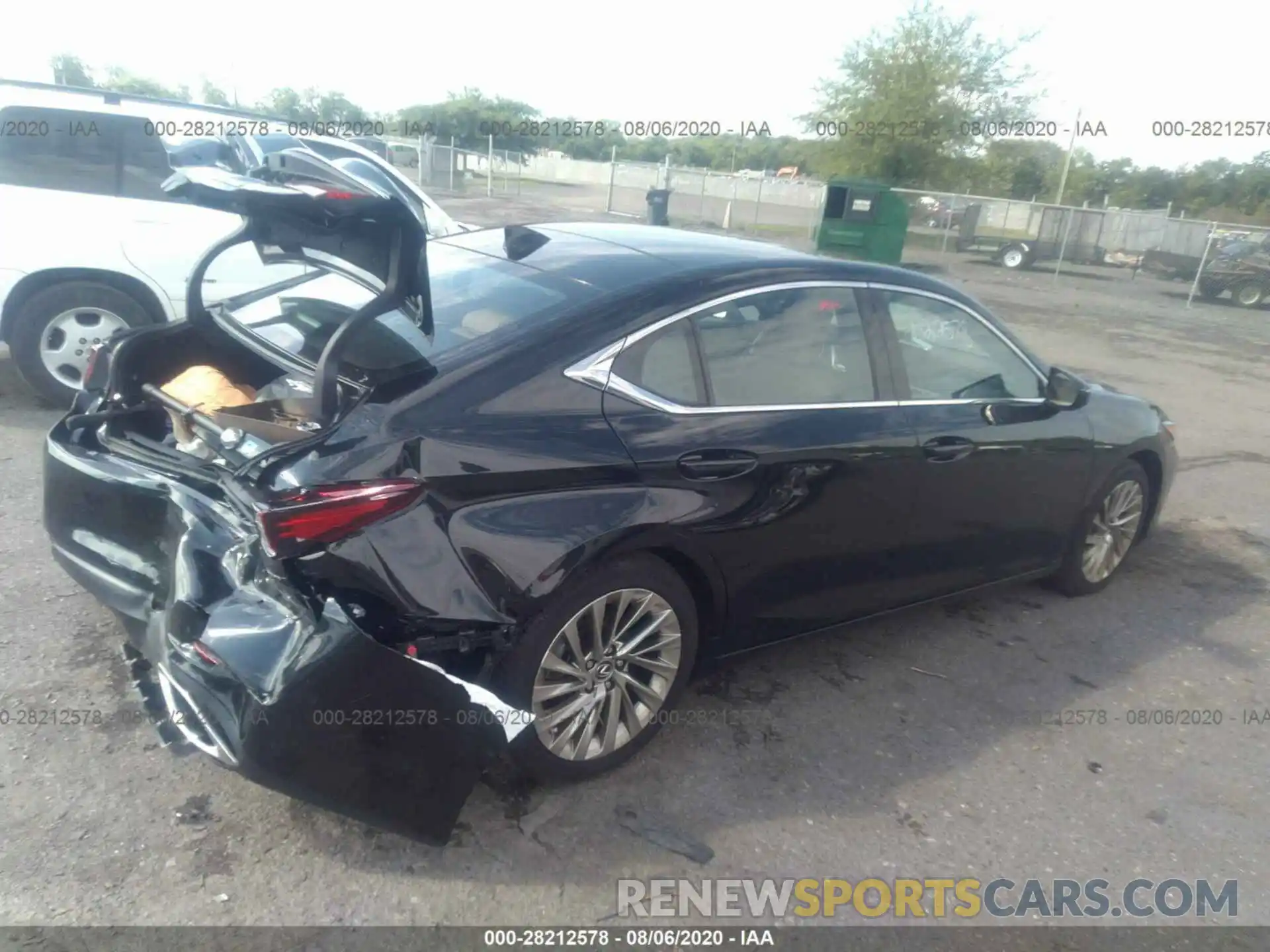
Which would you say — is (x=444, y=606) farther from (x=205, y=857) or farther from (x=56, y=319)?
(x=56, y=319)

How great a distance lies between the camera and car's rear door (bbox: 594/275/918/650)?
306 centimetres

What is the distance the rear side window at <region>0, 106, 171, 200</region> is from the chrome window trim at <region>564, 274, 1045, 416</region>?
4470mm

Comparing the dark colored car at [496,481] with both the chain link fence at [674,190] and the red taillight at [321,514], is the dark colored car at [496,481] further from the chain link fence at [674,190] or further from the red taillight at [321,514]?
the chain link fence at [674,190]

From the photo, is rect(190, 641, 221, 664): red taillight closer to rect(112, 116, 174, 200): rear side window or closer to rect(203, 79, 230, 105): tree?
rect(112, 116, 174, 200): rear side window

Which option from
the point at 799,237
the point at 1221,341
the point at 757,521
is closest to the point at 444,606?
the point at 757,521

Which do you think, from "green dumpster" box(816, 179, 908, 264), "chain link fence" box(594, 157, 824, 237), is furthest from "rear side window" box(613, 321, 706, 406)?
"chain link fence" box(594, 157, 824, 237)

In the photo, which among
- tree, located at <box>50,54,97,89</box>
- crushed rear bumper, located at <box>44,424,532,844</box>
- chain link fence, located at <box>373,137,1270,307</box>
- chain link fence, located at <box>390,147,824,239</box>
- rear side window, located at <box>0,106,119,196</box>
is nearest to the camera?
crushed rear bumper, located at <box>44,424,532,844</box>

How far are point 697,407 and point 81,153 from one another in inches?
198

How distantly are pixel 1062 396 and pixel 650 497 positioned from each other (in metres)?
2.36

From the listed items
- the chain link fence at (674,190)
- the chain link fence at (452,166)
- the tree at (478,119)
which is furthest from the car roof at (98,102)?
the tree at (478,119)

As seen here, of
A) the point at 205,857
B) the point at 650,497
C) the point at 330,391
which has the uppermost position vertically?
the point at 330,391

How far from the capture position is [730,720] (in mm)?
3553

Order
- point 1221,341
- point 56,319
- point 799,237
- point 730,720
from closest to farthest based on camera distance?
point 730,720 < point 56,319 < point 1221,341 < point 799,237

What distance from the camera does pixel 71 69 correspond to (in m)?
47.1
